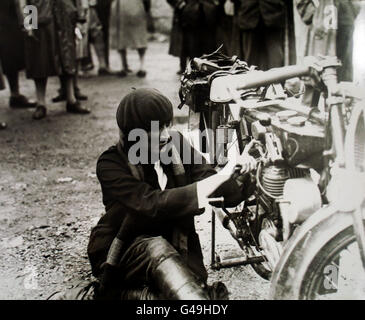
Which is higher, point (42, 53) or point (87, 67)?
point (42, 53)

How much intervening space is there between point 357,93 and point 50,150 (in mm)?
4734

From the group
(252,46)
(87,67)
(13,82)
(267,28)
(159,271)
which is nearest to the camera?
(159,271)

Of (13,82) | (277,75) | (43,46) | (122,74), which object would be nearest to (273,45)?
(43,46)

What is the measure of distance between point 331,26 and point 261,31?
3.70ft

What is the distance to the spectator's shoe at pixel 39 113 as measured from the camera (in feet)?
24.5

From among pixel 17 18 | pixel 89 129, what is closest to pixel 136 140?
pixel 89 129

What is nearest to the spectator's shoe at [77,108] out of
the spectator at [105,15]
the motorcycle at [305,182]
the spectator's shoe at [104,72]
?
the spectator's shoe at [104,72]

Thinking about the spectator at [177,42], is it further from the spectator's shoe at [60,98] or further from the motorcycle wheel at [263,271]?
the motorcycle wheel at [263,271]

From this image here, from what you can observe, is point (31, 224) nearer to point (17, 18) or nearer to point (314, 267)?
point (314, 267)

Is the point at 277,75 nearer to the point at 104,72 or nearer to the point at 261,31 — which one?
the point at 261,31

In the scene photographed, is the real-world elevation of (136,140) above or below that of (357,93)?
below

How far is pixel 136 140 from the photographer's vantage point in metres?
2.64

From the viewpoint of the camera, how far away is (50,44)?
7.27 m

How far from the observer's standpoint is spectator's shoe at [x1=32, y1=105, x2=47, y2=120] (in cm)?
748
